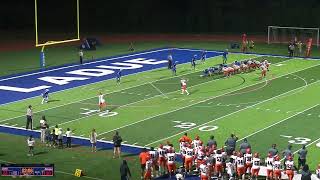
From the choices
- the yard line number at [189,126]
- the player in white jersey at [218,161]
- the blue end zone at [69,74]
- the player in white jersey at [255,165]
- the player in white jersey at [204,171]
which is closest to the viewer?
the player in white jersey at [204,171]

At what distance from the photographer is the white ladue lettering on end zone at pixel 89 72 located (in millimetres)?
39719

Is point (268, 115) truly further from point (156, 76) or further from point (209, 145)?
point (156, 76)

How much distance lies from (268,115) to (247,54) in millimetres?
20823

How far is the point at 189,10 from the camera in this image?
7094 cm

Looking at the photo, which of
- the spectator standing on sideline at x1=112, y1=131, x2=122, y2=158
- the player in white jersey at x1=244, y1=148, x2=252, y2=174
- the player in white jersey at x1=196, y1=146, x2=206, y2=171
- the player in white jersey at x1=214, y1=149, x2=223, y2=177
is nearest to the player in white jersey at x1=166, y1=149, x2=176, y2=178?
the player in white jersey at x1=196, y1=146, x2=206, y2=171

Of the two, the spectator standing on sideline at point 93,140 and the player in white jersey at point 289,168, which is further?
the spectator standing on sideline at point 93,140

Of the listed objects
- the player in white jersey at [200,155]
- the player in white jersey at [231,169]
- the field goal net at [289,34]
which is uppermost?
the field goal net at [289,34]

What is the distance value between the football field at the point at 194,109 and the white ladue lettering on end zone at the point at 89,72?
1.92 meters

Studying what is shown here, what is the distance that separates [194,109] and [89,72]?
12.9 metres

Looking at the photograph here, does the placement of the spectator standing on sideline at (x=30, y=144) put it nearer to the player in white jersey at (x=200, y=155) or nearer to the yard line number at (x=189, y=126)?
the player in white jersey at (x=200, y=155)

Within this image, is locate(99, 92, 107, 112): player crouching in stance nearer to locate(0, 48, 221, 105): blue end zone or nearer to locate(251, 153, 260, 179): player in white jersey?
locate(0, 48, 221, 105): blue end zone

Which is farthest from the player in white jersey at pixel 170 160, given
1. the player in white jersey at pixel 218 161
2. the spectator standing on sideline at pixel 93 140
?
the spectator standing on sideline at pixel 93 140

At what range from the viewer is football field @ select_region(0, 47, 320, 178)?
95.2 ft

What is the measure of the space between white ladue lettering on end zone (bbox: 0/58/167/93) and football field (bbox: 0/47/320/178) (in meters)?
1.92
